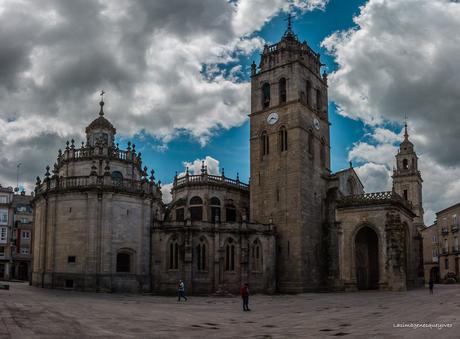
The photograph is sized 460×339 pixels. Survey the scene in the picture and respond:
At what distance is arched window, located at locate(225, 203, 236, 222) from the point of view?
58.3 m

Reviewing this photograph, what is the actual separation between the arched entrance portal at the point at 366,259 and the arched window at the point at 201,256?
1770 cm

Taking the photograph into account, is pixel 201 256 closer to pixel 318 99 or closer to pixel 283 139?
pixel 283 139

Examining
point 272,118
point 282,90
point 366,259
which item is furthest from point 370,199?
point 282,90

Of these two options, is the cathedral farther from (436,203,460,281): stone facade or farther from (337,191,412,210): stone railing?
(436,203,460,281): stone facade

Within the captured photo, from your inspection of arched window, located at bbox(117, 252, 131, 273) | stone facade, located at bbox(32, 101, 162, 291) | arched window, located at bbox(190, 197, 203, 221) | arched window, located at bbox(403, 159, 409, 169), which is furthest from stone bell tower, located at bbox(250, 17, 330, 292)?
arched window, located at bbox(403, 159, 409, 169)

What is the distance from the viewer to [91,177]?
4444cm

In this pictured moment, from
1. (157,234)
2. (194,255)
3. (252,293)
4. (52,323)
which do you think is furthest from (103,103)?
(52,323)

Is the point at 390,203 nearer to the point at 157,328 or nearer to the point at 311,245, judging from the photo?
the point at 311,245

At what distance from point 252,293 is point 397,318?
24.5 metres

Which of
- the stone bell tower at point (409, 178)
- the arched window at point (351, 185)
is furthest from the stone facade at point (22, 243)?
the stone bell tower at point (409, 178)

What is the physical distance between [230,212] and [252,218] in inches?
145

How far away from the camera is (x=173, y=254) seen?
47.1 metres

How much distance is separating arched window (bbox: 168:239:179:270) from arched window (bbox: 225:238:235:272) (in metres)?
4.70

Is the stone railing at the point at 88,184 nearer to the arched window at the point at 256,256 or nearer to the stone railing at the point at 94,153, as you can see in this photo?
the stone railing at the point at 94,153
